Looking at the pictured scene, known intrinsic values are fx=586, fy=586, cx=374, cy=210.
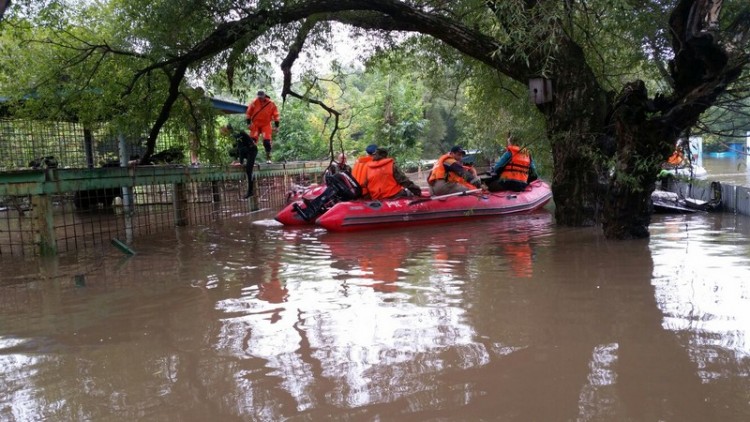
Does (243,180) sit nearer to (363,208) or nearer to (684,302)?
(363,208)

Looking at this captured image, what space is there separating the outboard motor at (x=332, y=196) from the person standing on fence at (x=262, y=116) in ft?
7.78

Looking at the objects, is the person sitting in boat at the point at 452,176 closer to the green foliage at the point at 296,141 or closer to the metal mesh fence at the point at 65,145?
the metal mesh fence at the point at 65,145

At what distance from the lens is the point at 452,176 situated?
11.9 meters

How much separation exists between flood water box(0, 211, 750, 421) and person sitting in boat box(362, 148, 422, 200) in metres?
3.58

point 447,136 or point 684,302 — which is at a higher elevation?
point 447,136

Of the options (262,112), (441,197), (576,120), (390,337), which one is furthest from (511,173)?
(390,337)

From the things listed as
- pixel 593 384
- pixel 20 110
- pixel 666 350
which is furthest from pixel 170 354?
pixel 20 110

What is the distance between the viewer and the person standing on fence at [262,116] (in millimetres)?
12727

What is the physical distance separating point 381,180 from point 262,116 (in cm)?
358

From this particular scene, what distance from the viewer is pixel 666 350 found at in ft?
12.1

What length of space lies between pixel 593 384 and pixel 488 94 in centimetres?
1043

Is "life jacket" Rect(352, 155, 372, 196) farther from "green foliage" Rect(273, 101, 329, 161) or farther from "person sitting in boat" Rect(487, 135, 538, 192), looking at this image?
"green foliage" Rect(273, 101, 329, 161)

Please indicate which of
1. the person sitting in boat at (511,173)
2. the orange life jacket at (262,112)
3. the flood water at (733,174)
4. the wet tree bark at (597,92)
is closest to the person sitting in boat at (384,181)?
the wet tree bark at (597,92)

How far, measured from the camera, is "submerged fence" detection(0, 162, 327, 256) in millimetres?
8039
